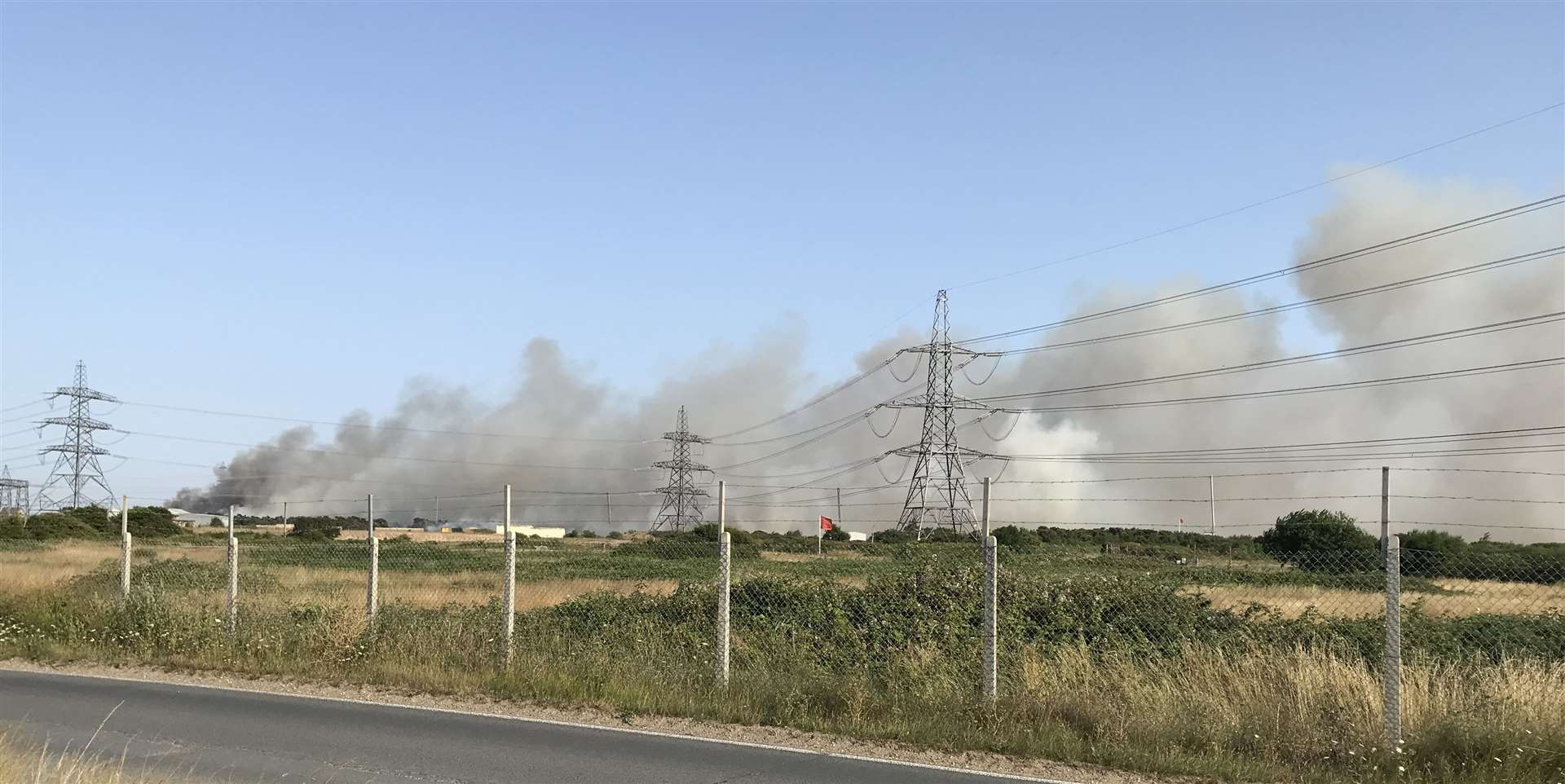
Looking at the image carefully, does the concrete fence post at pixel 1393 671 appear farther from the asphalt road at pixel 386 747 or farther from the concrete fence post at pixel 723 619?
the concrete fence post at pixel 723 619

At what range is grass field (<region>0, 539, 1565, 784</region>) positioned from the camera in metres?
10.7

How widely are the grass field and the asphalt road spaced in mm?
1246

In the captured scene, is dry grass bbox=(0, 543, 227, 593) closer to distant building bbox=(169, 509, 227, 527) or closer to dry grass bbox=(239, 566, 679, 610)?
dry grass bbox=(239, 566, 679, 610)

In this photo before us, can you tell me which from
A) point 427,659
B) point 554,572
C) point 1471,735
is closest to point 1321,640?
point 1471,735

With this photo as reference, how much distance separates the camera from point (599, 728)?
12.3 m

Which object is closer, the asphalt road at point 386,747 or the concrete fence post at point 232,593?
the asphalt road at point 386,747

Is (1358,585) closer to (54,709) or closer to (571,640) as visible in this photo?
(571,640)

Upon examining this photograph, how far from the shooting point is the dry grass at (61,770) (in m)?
7.77

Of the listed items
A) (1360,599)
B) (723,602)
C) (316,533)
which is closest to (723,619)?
(723,602)

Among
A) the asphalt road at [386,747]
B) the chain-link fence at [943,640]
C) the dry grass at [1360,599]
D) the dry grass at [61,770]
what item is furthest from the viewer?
the dry grass at [1360,599]

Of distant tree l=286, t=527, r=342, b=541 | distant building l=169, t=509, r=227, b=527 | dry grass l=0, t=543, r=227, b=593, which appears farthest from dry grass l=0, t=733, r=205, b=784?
distant building l=169, t=509, r=227, b=527

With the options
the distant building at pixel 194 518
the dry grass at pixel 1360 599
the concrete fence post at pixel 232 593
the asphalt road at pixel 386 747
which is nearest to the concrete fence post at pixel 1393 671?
the asphalt road at pixel 386 747

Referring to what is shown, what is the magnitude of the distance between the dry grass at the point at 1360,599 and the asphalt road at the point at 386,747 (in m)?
11.6

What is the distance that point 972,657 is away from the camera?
15.3m
